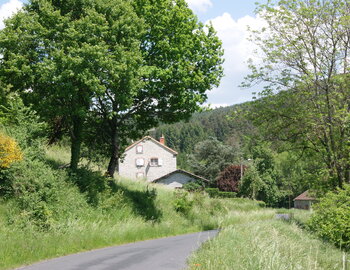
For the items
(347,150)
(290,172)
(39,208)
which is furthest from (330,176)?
(290,172)

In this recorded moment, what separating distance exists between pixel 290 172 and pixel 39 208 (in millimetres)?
79031

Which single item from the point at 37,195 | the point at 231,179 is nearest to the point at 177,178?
the point at 231,179

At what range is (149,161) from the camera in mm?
75000

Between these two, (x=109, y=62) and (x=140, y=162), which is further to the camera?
(x=140, y=162)

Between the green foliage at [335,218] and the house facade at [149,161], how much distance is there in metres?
55.4

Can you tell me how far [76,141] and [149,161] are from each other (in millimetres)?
52801

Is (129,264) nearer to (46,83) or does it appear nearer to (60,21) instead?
(46,83)

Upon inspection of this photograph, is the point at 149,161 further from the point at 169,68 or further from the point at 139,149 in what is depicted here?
the point at 169,68

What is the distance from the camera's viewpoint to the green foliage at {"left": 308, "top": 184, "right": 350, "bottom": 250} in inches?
670

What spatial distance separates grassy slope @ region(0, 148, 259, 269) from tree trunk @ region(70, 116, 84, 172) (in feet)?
7.34

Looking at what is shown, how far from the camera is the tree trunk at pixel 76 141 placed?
22.0 meters

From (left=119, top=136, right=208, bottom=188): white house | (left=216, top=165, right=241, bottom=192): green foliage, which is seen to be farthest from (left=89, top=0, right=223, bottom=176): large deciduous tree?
(left=216, top=165, right=241, bottom=192): green foliage

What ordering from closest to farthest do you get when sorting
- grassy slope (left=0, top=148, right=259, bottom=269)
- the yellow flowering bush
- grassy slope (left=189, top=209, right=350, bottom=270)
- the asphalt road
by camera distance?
grassy slope (left=189, top=209, right=350, bottom=270) < the asphalt road < grassy slope (left=0, top=148, right=259, bottom=269) < the yellow flowering bush

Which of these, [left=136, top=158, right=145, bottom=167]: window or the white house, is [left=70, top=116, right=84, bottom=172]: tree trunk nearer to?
the white house
